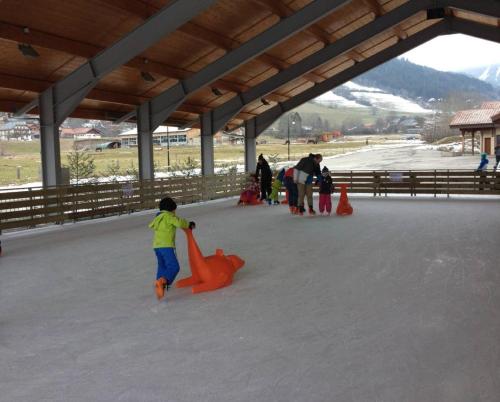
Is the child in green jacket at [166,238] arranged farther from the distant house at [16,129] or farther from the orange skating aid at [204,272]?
the distant house at [16,129]

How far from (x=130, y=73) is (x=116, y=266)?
7826 millimetres

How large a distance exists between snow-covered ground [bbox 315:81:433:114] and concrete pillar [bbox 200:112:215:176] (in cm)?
10751

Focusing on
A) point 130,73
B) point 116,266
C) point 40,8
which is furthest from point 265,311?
point 130,73

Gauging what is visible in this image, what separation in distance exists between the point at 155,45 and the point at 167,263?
8.71 m

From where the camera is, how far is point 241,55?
1447cm

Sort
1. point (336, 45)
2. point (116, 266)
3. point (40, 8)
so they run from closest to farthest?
point (116, 266), point (40, 8), point (336, 45)

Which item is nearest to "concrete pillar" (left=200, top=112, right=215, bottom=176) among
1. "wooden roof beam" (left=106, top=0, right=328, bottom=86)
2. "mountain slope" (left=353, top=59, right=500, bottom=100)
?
"wooden roof beam" (left=106, top=0, right=328, bottom=86)

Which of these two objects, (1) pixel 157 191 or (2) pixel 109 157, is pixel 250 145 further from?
(1) pixel 157 191

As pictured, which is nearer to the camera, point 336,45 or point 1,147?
point 1,147

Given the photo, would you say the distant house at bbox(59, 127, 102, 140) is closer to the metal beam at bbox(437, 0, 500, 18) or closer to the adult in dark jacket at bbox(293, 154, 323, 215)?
the adult in dark jacket at bbox(293, 154, 323, 215)

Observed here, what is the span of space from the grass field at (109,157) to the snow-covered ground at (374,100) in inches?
3959

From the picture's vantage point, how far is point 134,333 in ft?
14.6

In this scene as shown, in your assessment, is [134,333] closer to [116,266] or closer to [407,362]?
[407,362]

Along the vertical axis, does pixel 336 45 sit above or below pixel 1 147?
above
